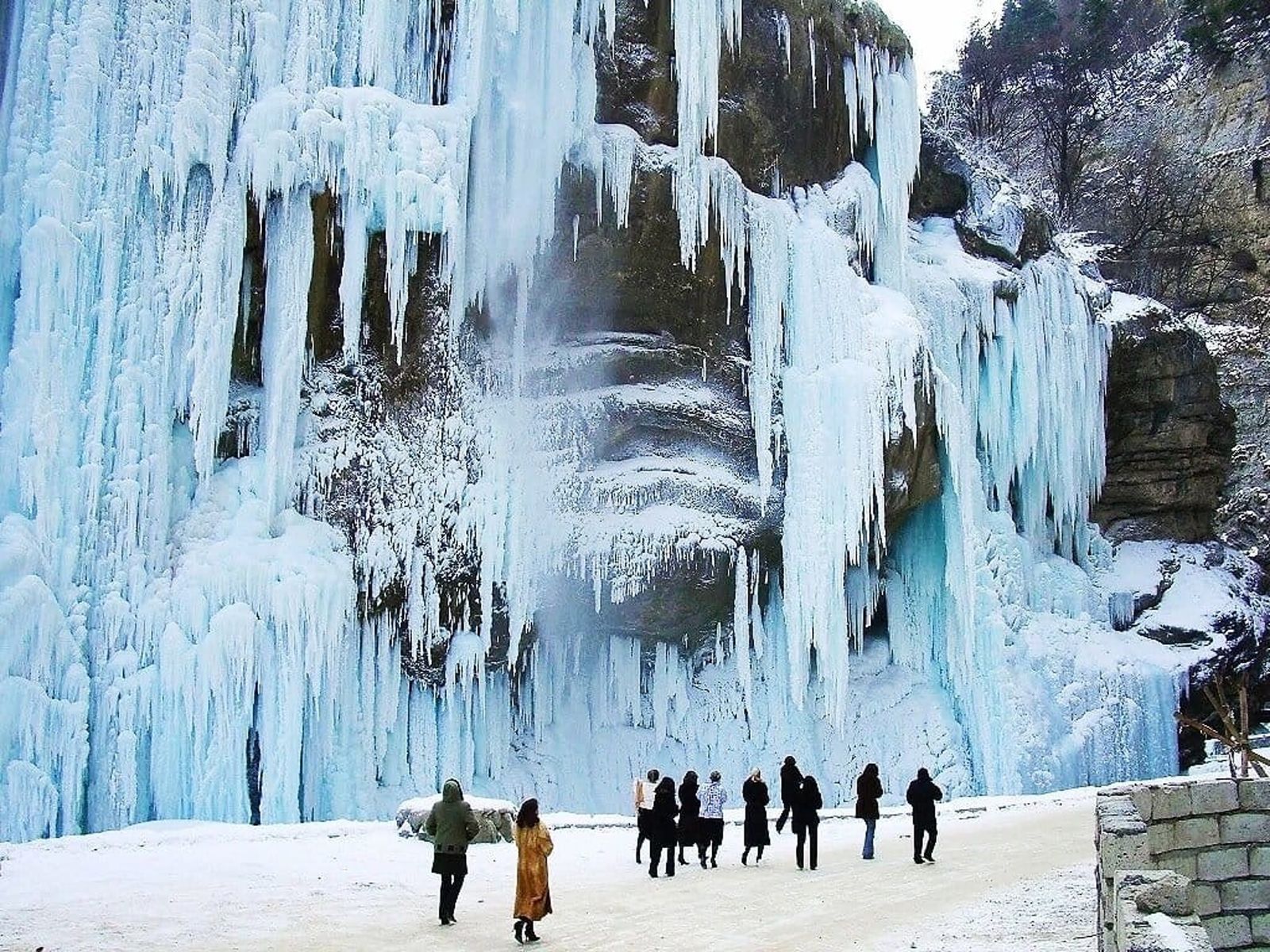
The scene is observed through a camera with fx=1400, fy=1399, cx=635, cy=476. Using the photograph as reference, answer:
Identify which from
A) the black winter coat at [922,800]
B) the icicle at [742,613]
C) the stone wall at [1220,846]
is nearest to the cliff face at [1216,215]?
the icicle at [742,613]

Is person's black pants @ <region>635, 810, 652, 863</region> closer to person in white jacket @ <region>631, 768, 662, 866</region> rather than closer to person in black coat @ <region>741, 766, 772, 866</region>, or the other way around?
person in white jacket @ <region>631, 768, 662, 866</region>

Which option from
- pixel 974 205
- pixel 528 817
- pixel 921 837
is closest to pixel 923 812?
pixel 921 837

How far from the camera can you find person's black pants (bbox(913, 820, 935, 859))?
12578 mm

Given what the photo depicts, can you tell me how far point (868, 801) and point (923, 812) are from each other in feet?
1.63

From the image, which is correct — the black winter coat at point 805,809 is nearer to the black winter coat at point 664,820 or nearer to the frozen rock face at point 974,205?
the black winter coat at point 664,820

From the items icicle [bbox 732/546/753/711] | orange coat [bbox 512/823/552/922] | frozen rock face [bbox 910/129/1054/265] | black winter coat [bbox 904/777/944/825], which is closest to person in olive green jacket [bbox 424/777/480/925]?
orange coat [bbox 512/823/552/922]

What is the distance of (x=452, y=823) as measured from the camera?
9.39 m

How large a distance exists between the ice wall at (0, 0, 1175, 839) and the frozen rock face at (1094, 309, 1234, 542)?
310cm

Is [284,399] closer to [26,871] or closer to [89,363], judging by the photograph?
[89,363]

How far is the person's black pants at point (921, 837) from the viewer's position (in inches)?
495

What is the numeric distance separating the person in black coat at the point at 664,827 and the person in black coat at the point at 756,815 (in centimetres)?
101

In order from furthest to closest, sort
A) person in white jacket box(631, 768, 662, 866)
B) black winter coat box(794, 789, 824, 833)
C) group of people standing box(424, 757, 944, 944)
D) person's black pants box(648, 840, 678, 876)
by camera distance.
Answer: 1. black winter coat box(794, 789, 824, 833)
2. person in white jacket box(631, 768, 662, 866)
3. group of people standing box(424, 757, 944, 944)
4. person's black pants box(648, 840, 678, 876)

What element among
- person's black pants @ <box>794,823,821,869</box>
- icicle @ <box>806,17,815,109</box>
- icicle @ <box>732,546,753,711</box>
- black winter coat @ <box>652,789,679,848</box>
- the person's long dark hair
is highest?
icicle @ <box>806,17,815,109</box>

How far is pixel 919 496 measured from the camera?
23.7m
